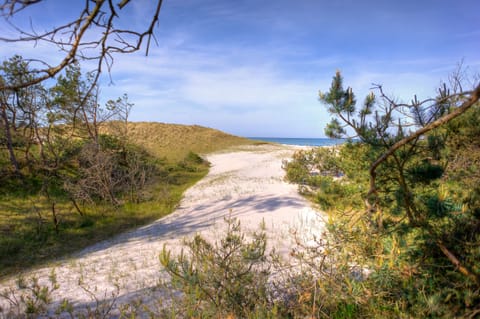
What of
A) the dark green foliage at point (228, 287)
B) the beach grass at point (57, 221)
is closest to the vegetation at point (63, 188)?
the beach grass at point (57, 221)

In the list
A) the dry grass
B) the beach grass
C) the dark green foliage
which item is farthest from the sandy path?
the dry grass

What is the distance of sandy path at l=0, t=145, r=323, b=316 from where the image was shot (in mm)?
4387

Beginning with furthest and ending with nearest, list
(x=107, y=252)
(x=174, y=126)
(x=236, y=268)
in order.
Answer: (x=174, y=126) < (x=107, y=252) < (x=236, y=268)

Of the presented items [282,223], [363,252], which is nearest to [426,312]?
[363,252]

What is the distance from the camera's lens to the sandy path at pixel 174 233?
14.4 ft

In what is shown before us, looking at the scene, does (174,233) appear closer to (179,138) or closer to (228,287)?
(228,287)

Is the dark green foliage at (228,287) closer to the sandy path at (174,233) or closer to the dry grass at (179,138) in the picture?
the sandy path at (174,233)

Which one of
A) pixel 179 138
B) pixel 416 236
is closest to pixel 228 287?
pixel 416 236

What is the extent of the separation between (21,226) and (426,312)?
31.7 feet

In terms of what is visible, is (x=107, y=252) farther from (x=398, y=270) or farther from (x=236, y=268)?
(x=398, y=270)

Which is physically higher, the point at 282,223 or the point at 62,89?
the point at 62,89

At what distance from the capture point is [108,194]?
9461 millimetres

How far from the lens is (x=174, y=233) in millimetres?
7039

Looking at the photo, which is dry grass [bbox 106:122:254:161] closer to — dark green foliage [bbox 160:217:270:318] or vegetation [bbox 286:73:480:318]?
dark green foliage [bbox 160:217:270:318]
